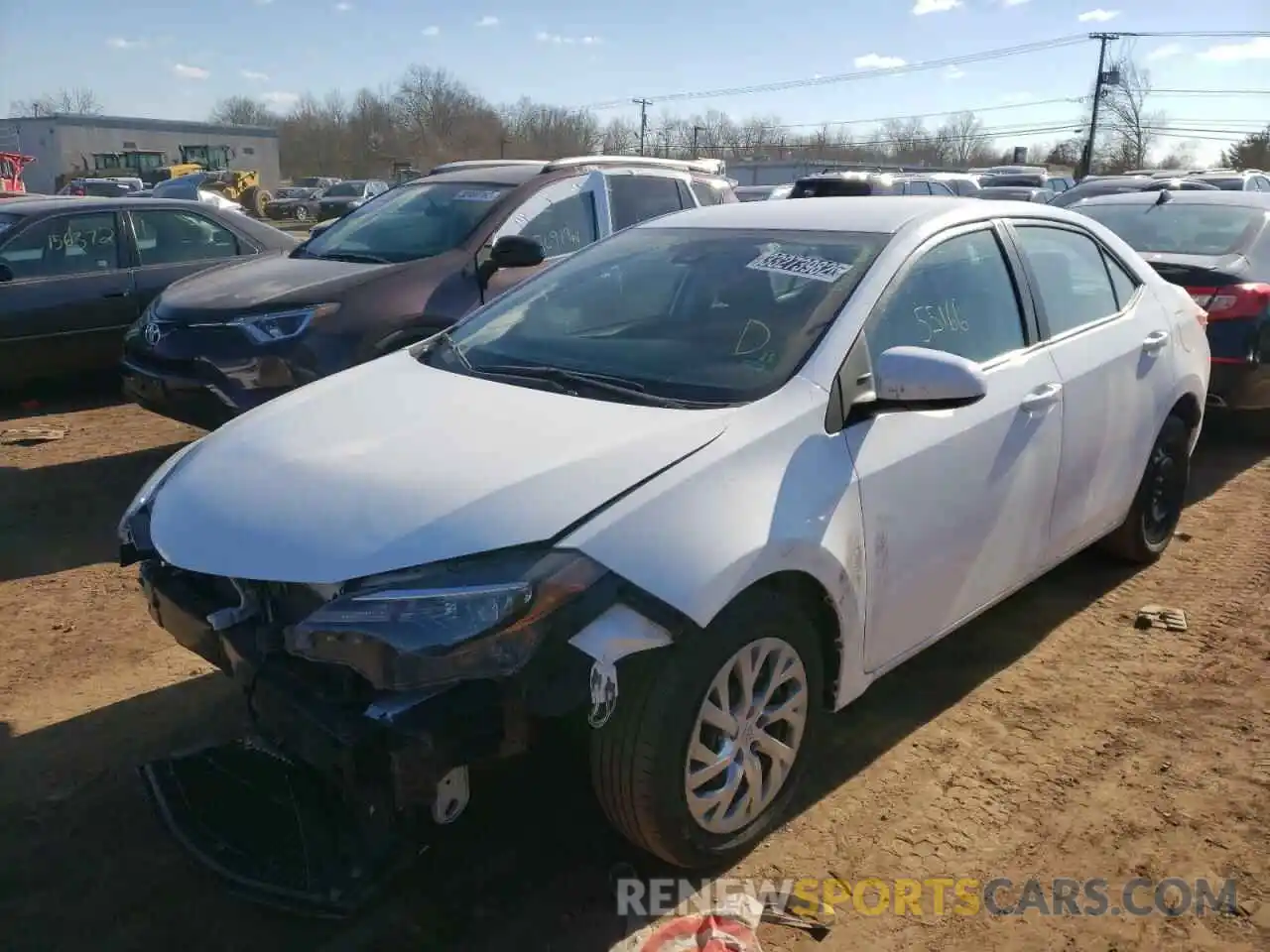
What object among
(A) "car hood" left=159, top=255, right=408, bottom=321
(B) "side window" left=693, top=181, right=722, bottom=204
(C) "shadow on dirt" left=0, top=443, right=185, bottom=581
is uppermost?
(B) "side window" left=693, top=181, right=722, bottom=204

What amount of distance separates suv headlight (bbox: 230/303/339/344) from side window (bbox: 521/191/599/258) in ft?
4.82

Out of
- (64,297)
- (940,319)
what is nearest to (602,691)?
(940,319)

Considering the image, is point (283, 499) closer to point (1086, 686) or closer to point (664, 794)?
point (664, 794)

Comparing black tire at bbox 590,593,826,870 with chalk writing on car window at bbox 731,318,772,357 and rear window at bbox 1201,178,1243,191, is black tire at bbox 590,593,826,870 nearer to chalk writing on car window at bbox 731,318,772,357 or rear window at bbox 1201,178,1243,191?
chalk writing on car window at bbox 731,318,772,357

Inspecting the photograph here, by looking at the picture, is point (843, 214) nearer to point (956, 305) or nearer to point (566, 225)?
point (956, 305)

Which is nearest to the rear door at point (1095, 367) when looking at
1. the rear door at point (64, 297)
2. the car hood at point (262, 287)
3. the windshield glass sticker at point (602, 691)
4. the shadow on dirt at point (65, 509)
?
the windshield glass sticker at point (602, 691)

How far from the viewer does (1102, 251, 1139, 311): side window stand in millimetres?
4316

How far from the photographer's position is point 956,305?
3.42 m

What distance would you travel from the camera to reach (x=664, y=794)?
243cm

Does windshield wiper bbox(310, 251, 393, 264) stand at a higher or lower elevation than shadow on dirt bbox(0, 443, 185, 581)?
higher

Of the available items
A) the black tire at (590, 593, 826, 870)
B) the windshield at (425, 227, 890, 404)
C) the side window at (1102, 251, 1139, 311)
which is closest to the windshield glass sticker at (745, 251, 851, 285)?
the windshield at (425, 227, 890, 404)

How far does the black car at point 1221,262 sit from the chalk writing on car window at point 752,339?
4.16 metres

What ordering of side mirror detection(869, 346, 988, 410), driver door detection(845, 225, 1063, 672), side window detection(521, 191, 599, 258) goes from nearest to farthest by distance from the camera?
side mirror detection(869, 346, 988, 410) → driver door detection(845, 225, 1063, 672) → side window detection(521, 191, 599, 258)

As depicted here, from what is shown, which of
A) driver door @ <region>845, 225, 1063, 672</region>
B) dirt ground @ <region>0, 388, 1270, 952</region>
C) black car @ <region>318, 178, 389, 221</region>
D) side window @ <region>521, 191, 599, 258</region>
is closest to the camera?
dirt ground @ <region>0, 388, 1270, 952</region>
